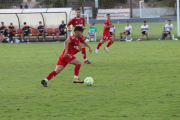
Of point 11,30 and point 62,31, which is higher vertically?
point 11,30

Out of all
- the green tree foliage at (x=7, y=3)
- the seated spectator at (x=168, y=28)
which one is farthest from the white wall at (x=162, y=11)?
the green tree foliage at (x=7, y=3)

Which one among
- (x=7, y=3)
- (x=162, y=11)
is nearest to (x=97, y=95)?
(x=7, y=3)

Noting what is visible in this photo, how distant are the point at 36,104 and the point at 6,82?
2691 mm

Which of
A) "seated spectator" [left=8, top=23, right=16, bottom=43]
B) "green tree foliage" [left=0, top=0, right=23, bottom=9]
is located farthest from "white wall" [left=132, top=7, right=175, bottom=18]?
"seated spectator" [left=8, top=23, right=16, bottom=43]

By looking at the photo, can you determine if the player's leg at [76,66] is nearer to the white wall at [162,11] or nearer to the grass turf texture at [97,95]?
the grass turf texture at [97,95]

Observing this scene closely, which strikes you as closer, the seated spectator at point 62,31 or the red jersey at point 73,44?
the red jersey at point 73,44

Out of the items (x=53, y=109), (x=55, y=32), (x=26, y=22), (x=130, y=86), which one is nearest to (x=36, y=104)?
(x=53, y=109)

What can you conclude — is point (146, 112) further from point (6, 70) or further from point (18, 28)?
point (18, 28)

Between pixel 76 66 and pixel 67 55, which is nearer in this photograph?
pixel 67 55

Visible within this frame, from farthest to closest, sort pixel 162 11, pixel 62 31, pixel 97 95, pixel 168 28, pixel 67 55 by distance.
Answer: pixel 162 11
pixel 62 31
pixel 168 28
pixel 67 55
pixel 97 95

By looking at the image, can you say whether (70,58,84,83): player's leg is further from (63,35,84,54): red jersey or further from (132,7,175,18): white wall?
(132,7,175,18): white wall

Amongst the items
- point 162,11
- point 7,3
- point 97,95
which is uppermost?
point 7,3

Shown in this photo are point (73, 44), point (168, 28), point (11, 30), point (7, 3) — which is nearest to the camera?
point (73, 44)

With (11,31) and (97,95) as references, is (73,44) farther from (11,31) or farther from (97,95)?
(11,31)
